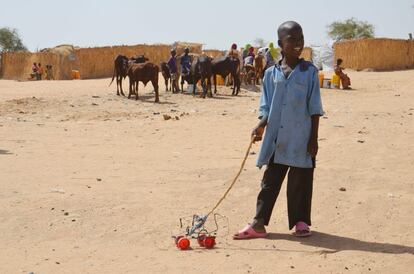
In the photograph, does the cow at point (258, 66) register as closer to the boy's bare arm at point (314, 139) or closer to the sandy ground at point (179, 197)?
the sandy ground at point (179, 197)

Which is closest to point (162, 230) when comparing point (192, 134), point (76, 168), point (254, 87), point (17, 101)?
point (76, 168)


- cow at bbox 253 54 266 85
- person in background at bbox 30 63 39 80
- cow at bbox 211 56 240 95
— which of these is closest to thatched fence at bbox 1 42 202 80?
person in background at bbox 30 63 39 80

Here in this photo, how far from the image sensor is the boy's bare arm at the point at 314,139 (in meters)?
5.08

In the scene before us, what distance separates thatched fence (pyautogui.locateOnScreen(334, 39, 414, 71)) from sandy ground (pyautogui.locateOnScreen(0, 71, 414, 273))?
21.5m

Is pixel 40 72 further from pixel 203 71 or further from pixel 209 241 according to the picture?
pixel 209 241

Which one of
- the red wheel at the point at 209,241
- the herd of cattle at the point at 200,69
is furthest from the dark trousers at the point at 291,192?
the herd of cattle at the point at 200,69

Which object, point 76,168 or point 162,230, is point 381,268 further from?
point 76,168

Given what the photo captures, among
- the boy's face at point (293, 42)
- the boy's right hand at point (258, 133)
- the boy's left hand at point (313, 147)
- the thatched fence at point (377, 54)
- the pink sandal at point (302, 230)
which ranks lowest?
the pink sandal at point (302, 230)

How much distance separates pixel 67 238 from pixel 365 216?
98.5 inches

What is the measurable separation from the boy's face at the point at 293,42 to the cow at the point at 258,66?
1748 cm

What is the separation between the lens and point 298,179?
5.16m

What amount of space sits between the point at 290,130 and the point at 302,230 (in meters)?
0.78

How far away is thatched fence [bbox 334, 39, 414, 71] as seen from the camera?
34281 mm

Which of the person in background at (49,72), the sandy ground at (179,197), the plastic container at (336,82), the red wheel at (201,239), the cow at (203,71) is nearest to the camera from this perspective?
the sandy ground at (179,197)
